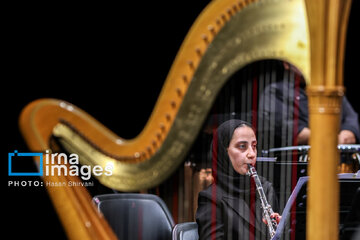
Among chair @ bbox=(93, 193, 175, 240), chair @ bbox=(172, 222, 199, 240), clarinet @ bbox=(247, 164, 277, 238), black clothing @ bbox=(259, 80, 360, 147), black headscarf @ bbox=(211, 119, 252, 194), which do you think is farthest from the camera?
chair @ bbox=(93, 193, 175, 240)

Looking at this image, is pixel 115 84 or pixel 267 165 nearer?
pixel 267 165

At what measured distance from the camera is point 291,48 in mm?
1118

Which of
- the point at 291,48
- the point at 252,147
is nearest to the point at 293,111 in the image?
the point at 252,147

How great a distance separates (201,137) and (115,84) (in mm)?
1547

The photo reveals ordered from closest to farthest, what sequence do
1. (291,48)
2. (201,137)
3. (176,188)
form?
(291,48), (201,137), (176,188)

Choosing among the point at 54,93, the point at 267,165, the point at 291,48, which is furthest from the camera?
the point at 54,93

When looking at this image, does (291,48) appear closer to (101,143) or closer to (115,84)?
(101,143)

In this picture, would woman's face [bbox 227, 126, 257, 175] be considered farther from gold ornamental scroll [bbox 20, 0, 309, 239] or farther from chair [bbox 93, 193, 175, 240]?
chair [bbox 93, 193, 175, 240]

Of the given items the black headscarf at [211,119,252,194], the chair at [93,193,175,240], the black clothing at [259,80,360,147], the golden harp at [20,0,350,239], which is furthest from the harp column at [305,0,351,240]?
the chair at [93,193,175,240]

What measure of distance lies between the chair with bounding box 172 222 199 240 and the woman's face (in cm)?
36

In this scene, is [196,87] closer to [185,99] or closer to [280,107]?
[185,99]

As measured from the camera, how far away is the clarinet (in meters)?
1.50

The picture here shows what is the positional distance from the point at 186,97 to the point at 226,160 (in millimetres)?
207

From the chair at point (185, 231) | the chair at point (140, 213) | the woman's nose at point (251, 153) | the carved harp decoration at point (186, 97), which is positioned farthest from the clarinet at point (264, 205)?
the chair at point (140, 213)
